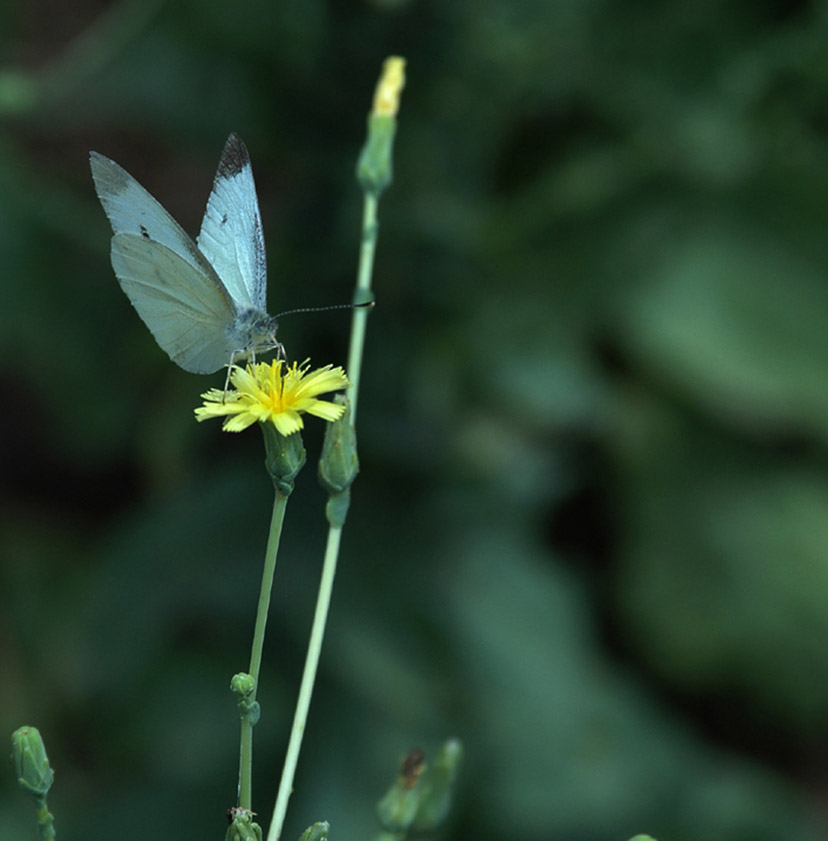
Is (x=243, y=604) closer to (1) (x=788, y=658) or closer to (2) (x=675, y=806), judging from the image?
(2) (x=675, y=806)

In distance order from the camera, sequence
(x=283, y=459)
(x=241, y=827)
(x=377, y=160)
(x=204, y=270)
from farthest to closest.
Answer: (x=377, y=160), (x=204, y=270), (x=283, y=459), (x=241, y=827)

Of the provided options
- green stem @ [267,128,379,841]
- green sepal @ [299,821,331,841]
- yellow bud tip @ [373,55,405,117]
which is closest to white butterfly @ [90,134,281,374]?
green stem @ [267,128,379,841]

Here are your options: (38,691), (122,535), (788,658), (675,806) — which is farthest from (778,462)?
(38,691)

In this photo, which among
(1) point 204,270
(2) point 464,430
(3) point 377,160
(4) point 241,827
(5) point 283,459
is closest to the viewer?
(4) point 241,827

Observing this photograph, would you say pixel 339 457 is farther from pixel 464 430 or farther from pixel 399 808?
pixel 464 430

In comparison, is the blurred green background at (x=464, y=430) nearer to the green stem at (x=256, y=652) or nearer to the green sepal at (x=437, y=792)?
the green sepal at (x=437, y=792)

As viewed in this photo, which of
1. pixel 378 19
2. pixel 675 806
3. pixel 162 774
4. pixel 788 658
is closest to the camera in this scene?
pixel 378 19

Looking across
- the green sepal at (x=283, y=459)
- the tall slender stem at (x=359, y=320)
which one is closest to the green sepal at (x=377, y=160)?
the tall slender stem at (x=359, y=320)

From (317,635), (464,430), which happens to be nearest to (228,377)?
(317,635)
